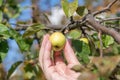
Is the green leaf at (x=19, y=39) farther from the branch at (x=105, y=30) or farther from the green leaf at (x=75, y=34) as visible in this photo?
the branch at (x=105, y=30)

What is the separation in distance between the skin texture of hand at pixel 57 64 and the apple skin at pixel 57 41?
0.02m

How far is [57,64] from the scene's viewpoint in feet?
4.18

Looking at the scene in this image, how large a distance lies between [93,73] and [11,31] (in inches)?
27.1

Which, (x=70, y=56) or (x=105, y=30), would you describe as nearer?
(x=105, y=30)

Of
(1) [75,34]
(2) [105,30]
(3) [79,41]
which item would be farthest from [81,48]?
(2) [105,30]

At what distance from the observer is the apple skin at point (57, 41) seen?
49.3 inches

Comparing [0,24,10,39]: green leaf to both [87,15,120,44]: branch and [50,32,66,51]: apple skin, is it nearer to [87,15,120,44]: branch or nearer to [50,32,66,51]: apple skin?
[50,32,66,51]: apple skin

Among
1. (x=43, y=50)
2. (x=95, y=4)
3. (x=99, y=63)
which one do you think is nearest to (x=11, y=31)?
(x=43, y=50)

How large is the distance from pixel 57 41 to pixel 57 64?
0.27 ft

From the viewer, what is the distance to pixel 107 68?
2.72ft

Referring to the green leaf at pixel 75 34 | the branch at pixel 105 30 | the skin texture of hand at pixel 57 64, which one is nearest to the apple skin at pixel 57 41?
the skin texture of hand at pixel 57 64

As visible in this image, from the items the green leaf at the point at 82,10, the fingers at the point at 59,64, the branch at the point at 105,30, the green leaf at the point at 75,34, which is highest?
the green leaf at the point at 82,10

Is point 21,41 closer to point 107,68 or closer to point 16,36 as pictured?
point 16,36

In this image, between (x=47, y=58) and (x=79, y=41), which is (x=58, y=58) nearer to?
(x=47, y=58)
